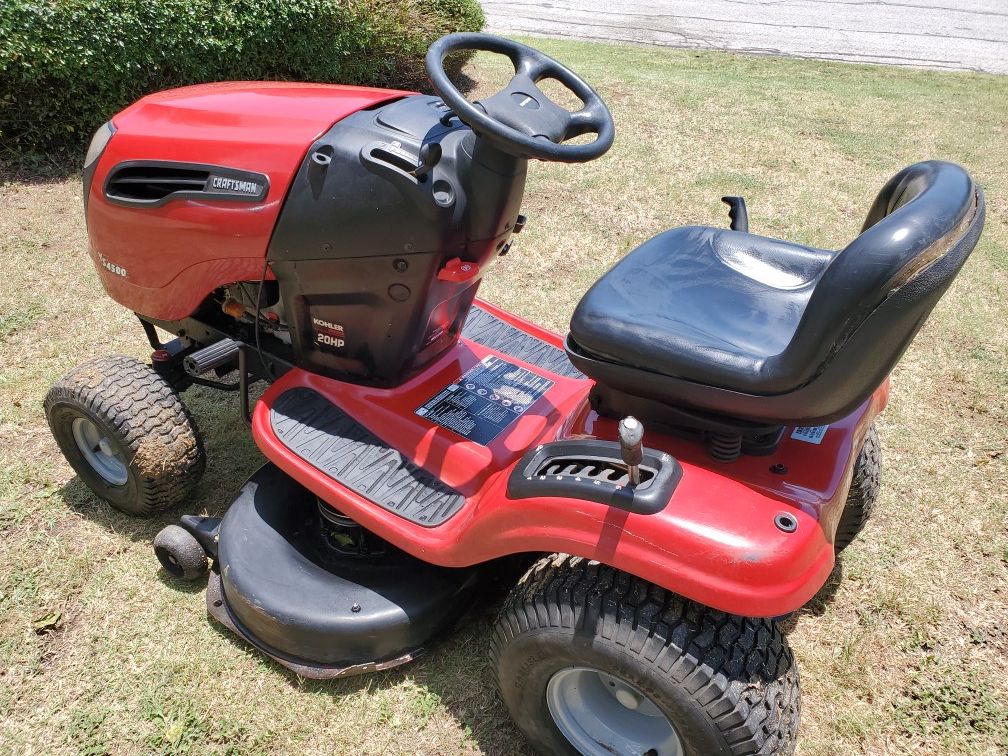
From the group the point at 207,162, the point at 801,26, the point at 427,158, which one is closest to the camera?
the point at 427,158

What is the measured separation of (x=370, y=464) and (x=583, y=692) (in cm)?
83

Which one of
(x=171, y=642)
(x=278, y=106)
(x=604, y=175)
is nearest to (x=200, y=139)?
(x=278, y=106)

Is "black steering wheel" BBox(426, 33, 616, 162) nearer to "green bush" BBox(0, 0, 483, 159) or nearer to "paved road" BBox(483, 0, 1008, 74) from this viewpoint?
"green bush" BBox(0, 0, 483, 159)

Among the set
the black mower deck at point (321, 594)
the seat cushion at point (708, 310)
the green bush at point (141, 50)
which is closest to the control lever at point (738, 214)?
the seat cushion at point (708, 310)

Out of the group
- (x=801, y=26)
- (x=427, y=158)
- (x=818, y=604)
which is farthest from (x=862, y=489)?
(x=801, y=26)

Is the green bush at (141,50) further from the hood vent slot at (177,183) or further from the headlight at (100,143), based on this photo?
the hood vent slot at (177,183)

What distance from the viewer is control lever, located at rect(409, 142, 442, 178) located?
193cm

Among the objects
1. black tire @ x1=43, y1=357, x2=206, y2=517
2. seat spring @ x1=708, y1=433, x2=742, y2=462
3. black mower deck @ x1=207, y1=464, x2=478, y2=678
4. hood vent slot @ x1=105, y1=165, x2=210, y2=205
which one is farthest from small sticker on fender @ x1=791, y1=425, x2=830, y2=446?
black tire @ x1=43, y1=357, x2=206, y2=517

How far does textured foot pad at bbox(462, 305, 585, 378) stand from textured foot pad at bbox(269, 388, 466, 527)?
62cm

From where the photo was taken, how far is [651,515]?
1577 millimetres

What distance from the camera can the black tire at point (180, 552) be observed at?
2.39 m

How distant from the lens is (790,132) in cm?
670

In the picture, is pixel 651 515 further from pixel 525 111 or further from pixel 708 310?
pixel 525 111

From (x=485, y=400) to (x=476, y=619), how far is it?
648 millimetres
